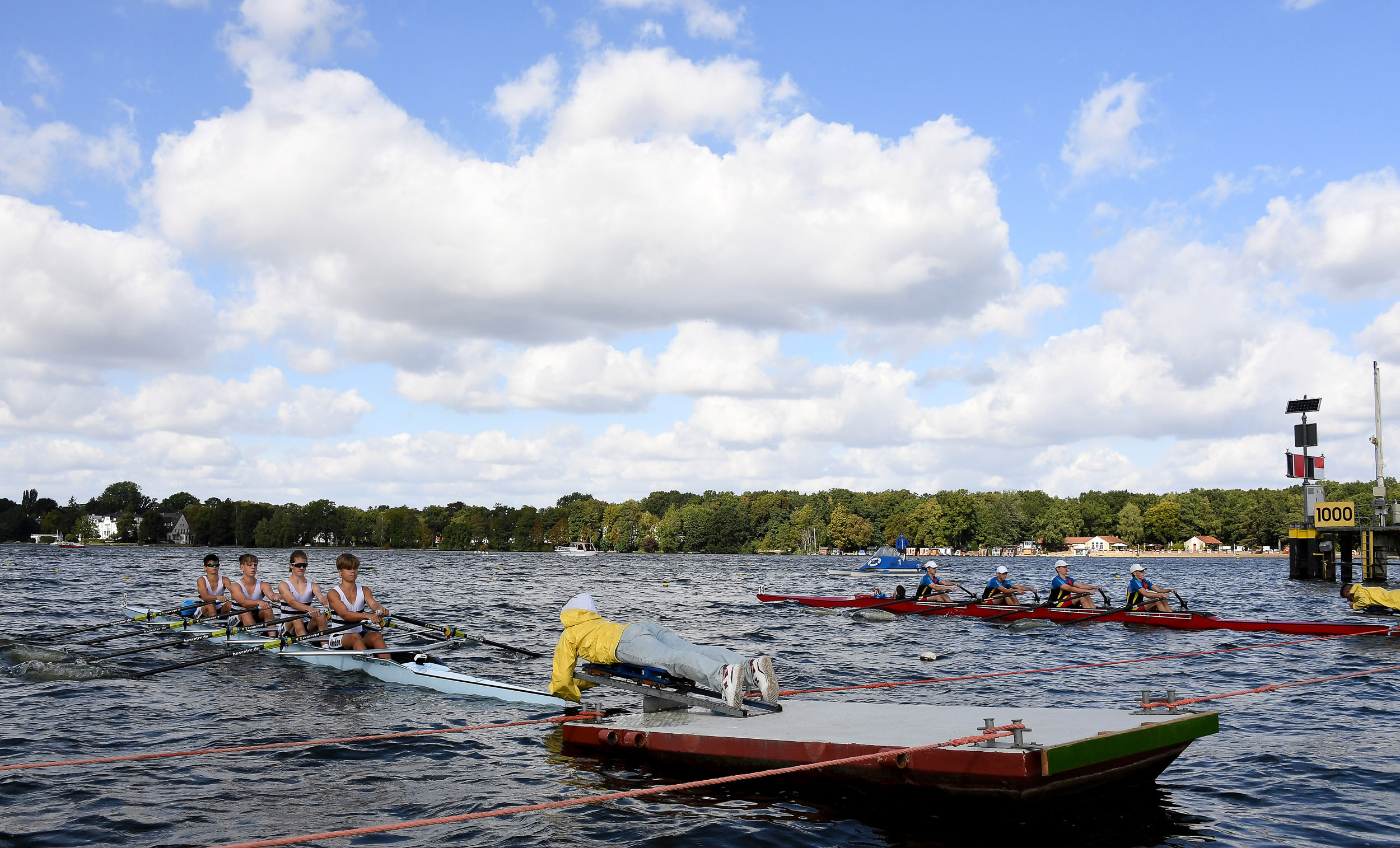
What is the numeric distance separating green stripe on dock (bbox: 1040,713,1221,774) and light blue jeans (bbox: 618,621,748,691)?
328cm

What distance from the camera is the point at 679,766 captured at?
9.33m

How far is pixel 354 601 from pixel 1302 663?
1766 centimetres

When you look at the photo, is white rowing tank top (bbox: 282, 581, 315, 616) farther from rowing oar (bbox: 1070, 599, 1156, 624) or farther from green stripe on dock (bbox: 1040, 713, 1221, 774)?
rowing oar (bbox: 1070, 599, 1156, 624)

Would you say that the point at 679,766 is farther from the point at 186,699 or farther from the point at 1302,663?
the point at 1302,663

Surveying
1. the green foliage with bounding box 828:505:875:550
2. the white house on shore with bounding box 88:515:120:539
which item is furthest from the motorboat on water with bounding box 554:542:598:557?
the white house on shore with bounding box 88:515:120:539

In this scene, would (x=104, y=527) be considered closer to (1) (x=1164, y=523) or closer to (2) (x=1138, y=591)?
(1) (x=1164, y=523)

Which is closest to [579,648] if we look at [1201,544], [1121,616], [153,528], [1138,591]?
[1121,616]

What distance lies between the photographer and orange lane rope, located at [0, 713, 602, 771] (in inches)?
401

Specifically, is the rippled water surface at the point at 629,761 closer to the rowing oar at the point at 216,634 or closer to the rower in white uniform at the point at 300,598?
the rowing oar at the point at 216,634

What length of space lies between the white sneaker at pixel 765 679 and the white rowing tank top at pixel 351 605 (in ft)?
29.5

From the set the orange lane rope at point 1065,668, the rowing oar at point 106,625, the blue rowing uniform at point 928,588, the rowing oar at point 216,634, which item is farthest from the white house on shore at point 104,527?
the orange lane rope at point 1065,668

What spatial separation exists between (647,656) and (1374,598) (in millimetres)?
22893

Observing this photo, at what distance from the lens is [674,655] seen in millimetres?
9922

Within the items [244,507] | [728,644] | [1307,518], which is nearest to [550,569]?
[1307,518]
